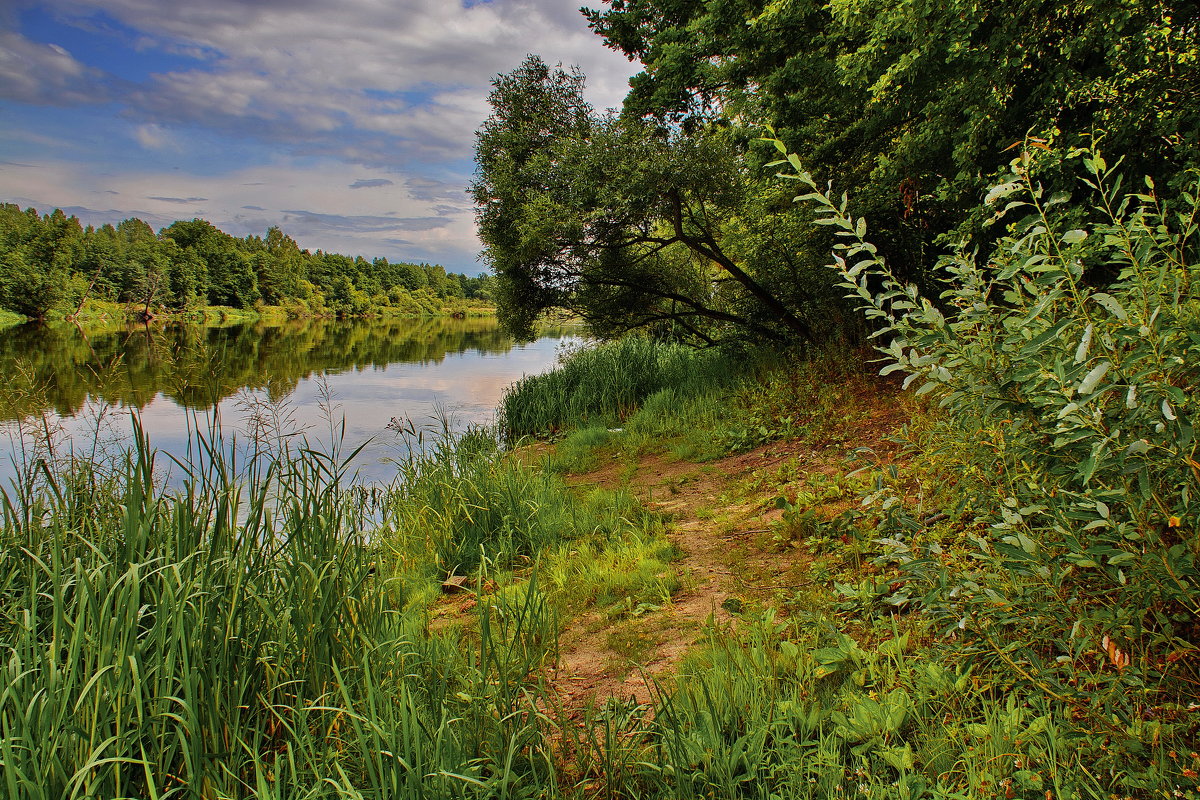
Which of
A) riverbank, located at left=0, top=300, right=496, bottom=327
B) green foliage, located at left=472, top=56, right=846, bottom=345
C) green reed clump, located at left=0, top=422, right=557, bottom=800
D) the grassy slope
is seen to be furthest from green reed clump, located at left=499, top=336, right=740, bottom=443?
green reed clump, located at left=0, top=422, right=557, bottom=800

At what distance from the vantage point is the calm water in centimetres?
292

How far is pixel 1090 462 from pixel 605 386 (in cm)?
959

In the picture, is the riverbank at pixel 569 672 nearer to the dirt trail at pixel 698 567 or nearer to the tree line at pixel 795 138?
the dirt trail at pixel 698 567

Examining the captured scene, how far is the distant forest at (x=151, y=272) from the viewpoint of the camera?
4020 mm

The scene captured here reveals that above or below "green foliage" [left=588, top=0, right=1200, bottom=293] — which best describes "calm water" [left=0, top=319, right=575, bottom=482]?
below

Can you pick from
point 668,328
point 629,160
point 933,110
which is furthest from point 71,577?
point 668,328

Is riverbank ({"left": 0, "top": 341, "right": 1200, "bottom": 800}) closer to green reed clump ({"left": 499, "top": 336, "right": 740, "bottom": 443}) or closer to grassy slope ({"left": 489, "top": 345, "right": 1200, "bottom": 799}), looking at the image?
grassy slope ({"left": 489, "top": 345, "right": 1200, "bottom": 799})

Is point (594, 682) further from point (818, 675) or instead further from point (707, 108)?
point (707, 108)

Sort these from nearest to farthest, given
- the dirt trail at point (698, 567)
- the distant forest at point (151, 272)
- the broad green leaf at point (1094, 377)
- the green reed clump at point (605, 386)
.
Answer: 1. the broad green leaf at point (1094, 377)
2. the dirt trail at point (698, 567)
3. the distant forest at point (151, 272)
4. the green reed clump at point (605, 386)

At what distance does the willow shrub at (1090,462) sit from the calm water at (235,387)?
276cm

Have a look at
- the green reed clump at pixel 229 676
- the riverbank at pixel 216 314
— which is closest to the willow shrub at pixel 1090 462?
the green reed clump at pixel 229 676

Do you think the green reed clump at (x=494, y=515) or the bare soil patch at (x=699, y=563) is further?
the green reed clump at (x=494, y=515)

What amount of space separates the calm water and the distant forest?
0.39 meters

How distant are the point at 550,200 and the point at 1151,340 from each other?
29.6 feet
